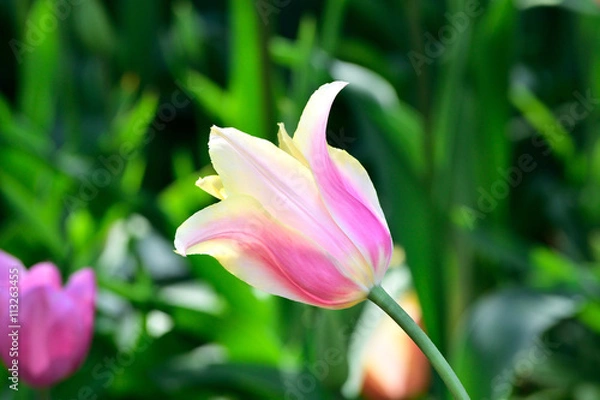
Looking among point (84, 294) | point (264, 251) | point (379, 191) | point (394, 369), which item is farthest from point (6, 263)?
point (379, 191)

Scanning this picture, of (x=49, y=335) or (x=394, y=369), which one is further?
(x=394, y=369)

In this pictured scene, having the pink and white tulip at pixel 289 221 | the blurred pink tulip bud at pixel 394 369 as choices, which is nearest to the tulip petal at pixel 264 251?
the pink and white tulip at pixel 289 221

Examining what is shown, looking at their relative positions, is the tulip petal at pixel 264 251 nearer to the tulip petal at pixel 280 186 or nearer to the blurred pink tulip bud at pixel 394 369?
the tulip petal at pixel 280 186

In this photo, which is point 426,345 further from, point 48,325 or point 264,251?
point 48,325

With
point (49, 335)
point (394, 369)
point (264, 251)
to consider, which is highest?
point (264, 251)

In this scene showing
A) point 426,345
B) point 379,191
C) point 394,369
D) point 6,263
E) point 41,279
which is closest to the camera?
point 426,345

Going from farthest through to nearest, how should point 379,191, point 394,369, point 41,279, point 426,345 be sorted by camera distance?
point 379,191, point 394,369, point 41,279, point 426,345

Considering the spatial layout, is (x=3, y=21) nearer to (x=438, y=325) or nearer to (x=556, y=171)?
(x=556, y=171)
